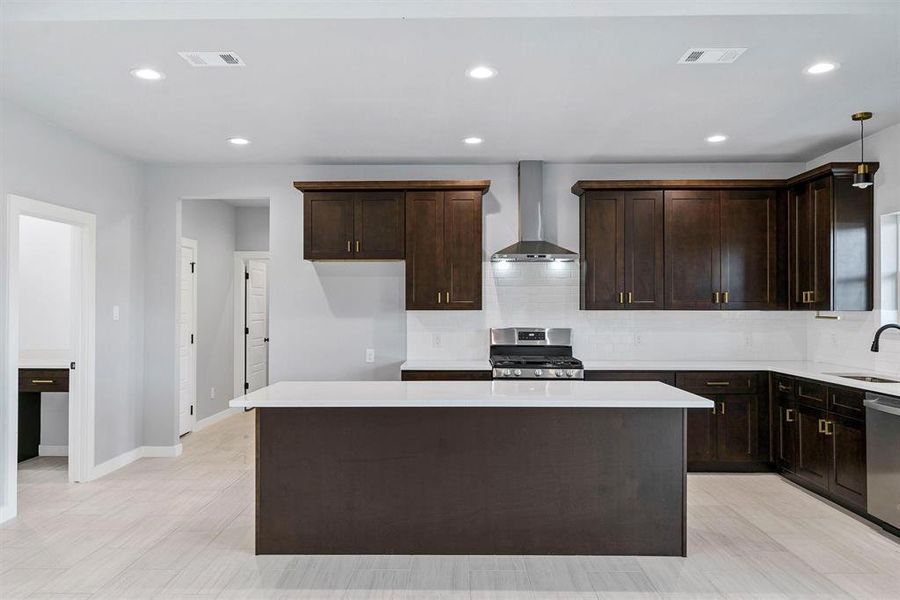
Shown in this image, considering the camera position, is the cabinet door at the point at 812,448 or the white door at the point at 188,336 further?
the white door at the point at 188,336

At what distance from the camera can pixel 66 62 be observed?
3.21 meters

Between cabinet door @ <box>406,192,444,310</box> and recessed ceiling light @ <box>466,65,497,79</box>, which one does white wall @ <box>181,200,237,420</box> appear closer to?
cabinet door @ <box>406,192,444,310</box>

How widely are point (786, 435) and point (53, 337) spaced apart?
21.3 ft

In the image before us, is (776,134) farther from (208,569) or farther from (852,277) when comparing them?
(208,569)

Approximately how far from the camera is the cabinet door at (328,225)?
521cm

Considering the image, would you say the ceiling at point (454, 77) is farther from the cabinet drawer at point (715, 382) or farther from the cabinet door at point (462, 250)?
the cabinet drawer at point (715, 382)

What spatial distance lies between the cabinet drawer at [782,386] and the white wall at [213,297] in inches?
232

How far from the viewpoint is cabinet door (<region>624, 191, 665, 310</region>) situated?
5.24m

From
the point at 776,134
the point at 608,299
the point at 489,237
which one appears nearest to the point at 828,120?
the point at 776,134

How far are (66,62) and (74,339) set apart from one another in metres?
2.40

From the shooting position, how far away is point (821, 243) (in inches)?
185

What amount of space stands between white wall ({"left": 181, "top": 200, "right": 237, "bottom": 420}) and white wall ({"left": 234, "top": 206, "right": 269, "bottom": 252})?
9 centimetres

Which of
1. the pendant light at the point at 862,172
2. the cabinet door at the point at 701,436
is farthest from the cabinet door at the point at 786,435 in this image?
the pendant light at the point at 862,172

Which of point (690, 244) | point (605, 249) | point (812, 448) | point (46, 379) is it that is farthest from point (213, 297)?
point (812, 448)
